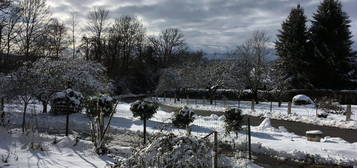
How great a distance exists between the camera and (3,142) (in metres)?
8.27

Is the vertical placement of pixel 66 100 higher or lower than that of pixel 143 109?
higher

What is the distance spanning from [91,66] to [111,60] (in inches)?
952

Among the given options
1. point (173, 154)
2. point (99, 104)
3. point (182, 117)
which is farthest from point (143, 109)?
point (173, 154)

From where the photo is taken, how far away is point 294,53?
29016mm

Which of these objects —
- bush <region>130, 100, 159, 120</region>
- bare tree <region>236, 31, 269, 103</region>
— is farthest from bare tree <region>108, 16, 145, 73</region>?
bush <region>130, 100, 159, 120</region>

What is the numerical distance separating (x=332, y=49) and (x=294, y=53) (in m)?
3.19

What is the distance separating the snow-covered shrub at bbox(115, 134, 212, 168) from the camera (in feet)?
14.8

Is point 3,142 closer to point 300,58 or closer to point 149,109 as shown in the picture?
point 149,109

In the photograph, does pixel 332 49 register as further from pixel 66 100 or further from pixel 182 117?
pixel 66 100

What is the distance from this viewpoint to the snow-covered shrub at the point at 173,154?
450 cm

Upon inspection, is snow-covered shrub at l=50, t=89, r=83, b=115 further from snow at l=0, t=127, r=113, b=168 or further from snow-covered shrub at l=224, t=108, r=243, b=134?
snow-covered shrub at l=224, t=108, r=243, b=134

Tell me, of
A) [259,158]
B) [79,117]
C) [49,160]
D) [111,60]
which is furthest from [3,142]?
[111,60]

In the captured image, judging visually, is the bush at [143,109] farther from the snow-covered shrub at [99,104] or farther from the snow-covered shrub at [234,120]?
the snow-covered shrub at [234,120]

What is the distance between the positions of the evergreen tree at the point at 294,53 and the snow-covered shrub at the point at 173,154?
24.5 metres
